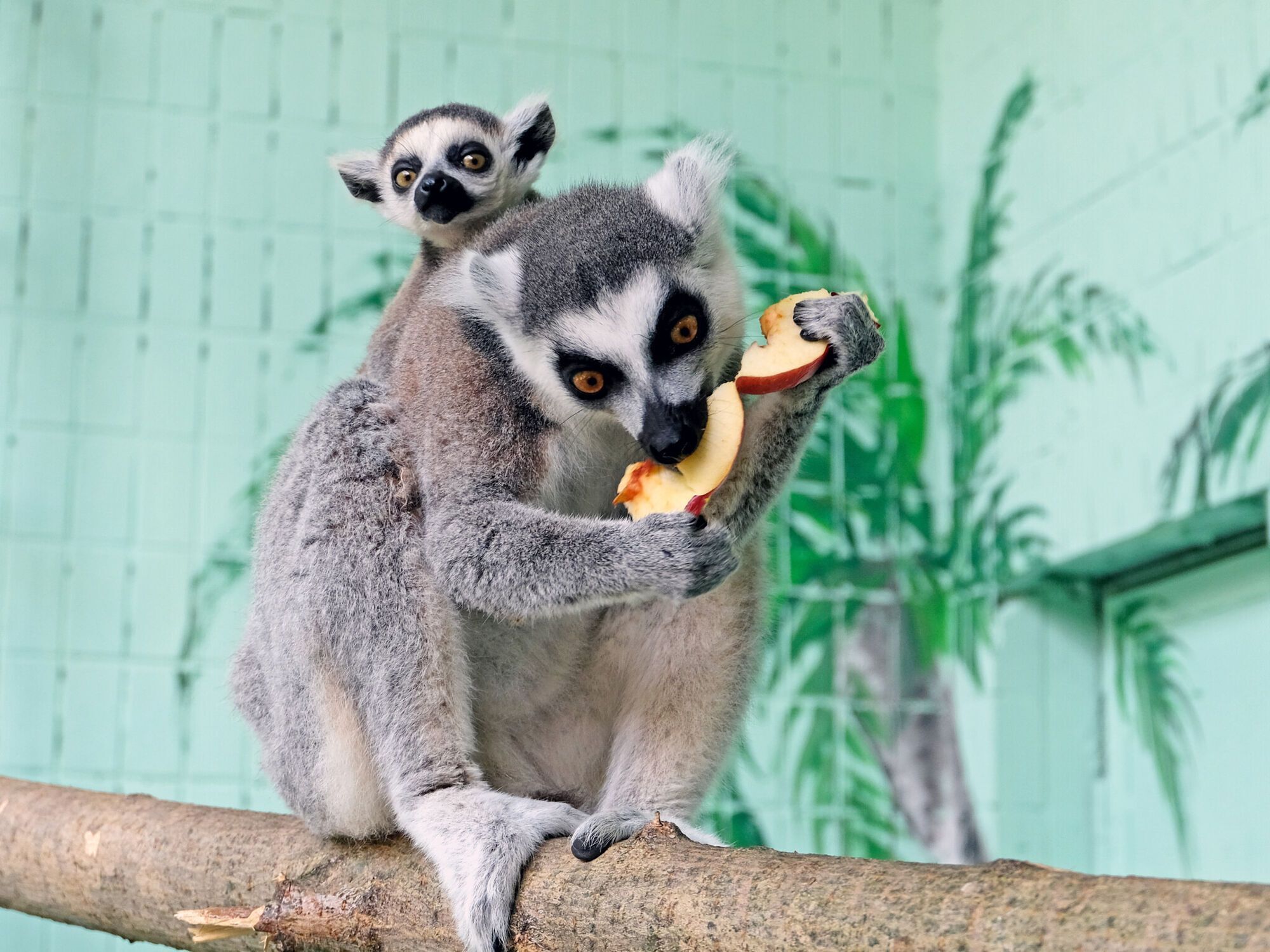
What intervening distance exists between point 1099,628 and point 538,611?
173 inches

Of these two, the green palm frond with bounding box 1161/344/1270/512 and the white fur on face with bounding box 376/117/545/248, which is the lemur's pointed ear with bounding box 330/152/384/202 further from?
the green palm frond with bounding box 1161/344/1270/512

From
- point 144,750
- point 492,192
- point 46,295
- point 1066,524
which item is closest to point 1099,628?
point 1066,524

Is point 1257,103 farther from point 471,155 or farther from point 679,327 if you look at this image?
point 679,327

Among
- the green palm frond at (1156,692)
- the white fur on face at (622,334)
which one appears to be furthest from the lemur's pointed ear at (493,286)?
the green palm frond at (1156,692)

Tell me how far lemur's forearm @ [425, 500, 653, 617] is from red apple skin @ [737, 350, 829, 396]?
359 mm

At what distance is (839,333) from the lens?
2.92 m

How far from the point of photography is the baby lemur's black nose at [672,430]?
277 cm

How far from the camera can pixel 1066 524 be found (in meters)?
6.39

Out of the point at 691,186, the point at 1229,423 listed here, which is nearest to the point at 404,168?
the point at 691,186

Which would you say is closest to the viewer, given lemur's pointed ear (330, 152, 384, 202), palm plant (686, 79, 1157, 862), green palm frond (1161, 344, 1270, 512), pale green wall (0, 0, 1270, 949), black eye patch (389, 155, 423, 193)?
black eye patch (389, 155, 423, 193)

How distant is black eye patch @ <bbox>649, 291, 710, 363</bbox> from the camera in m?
2.96

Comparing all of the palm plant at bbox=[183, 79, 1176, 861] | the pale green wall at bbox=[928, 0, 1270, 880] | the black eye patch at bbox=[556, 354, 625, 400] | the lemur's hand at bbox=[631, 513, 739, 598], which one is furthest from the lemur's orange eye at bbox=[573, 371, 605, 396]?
the palm plant at bbox=[183, 79, 1176, 861]

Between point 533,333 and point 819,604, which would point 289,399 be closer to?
point 819,604

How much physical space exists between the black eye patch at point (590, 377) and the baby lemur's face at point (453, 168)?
113cm
